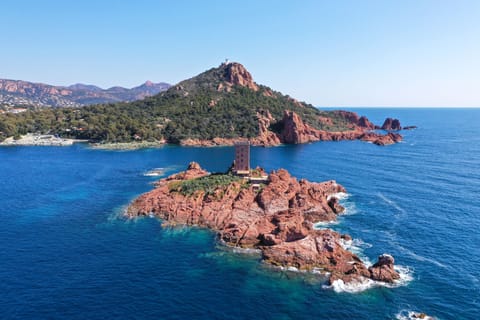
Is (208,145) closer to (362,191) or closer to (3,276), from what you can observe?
(362,191)

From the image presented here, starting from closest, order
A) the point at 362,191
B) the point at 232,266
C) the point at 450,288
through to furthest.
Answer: the point at 450,288 < the point at 232,266 < the point at 362,191

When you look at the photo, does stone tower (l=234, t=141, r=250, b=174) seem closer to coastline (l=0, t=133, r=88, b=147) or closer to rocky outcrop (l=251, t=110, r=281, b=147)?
rocky outcrop (l=251, t=110, r=281, b=147)

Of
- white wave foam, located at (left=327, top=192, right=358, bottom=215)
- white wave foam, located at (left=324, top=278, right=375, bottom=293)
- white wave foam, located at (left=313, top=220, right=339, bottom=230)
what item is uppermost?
white wave foam, located at (left=327, top=192, right=358, bottom=215)

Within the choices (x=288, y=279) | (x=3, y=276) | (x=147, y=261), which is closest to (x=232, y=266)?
(x=288, y=279)

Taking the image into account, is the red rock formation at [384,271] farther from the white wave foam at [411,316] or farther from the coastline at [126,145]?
the coastline at [126,145]

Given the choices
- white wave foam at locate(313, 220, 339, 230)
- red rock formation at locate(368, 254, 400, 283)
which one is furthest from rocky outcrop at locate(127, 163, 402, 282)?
white wave foam at locate(313, 220, 339, 230)

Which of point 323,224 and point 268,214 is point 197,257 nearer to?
point 268,214
